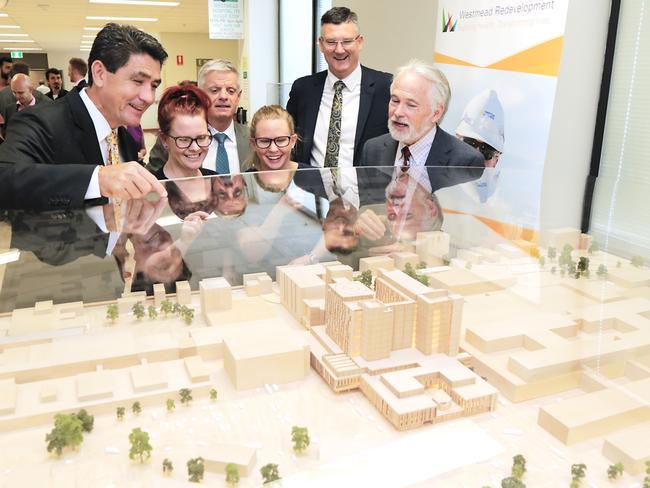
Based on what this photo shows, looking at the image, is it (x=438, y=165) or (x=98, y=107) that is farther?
(x=438, y=165)

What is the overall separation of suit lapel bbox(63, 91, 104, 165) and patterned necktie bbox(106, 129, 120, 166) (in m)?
0.13

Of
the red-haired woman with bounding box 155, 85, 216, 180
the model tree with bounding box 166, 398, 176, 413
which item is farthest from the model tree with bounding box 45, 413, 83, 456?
the red-haired woman with bounding box 155, 85, 216, 180

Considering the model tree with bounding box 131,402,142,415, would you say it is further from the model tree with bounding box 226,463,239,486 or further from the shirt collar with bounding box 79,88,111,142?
the shirt collar with bounding box 79,88,111,142

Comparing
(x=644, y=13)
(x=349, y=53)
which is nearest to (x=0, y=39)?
(x=349, y=53)

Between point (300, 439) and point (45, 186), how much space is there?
183 centimetres

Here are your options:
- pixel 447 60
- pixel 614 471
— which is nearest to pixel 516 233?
pixel 614 471

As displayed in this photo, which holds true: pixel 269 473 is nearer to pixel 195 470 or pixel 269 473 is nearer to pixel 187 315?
pixel 195 470

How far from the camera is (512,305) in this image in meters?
2.88

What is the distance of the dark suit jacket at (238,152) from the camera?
12.9 ft

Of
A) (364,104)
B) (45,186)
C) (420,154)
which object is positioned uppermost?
(364,104)

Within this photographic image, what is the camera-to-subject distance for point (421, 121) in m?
3.94

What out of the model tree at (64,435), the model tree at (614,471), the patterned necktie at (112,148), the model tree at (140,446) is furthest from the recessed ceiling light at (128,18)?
the model tree at (614,471)

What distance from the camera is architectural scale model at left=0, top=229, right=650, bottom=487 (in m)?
1.85

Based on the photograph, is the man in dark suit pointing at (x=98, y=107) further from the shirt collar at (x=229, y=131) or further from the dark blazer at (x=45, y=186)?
the shirt collar at (x=229, y=131)
